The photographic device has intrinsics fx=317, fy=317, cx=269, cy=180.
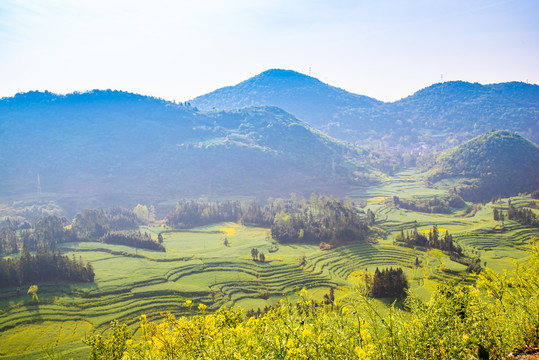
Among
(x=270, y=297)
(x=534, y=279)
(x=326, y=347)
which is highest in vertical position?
(x=326, y=347)

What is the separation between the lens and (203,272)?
7244cm

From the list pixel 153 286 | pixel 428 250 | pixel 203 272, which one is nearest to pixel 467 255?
pixel 428 250

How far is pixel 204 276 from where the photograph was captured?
70000 millimetres

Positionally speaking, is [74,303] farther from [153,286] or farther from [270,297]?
[270,297]

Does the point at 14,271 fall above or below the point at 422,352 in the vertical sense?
below

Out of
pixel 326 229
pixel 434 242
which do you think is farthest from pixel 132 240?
pixel 434 242

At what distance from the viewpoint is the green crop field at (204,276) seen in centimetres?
4988

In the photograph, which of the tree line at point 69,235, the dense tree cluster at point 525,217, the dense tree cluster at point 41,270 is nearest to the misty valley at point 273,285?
the dense tree cluster at point 41,270

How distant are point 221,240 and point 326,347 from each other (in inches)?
3691

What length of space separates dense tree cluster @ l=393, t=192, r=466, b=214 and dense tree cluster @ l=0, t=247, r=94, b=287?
131693 mm

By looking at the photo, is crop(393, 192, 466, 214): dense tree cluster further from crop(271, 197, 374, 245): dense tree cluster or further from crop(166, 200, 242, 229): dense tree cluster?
crop(166, 200, 242, 229): dense tree cluster

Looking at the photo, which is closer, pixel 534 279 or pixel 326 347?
pixel 326 347

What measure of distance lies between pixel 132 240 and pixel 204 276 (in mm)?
36146

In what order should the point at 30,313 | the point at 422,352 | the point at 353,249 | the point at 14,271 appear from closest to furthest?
the point at 422,352
the point at 30,313
the point at 14,271
the point at 353,249
